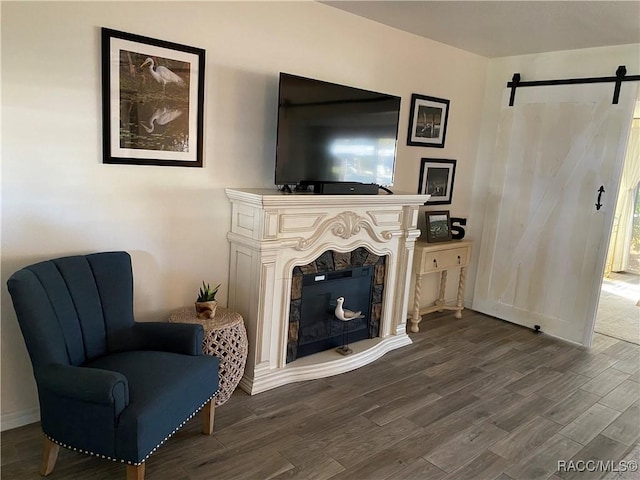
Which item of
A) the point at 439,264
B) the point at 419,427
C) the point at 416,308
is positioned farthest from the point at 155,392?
the point at 439,264

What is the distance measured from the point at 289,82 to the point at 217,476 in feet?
7.10

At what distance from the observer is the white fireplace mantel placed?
272 centimetres

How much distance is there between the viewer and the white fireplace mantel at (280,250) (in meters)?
2.72

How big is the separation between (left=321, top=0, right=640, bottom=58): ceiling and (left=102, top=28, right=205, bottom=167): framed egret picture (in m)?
1.17

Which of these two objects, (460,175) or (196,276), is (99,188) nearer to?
(196,276)

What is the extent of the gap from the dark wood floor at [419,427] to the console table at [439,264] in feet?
1.81

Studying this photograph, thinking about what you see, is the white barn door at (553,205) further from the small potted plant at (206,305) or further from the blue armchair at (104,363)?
the blue armchair at (104,363)

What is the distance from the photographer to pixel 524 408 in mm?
2871

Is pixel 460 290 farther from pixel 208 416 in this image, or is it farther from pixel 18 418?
pixel 18 418

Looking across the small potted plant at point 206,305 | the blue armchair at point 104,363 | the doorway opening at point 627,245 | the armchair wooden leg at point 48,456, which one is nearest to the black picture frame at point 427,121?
the small potted plant at point 206,305

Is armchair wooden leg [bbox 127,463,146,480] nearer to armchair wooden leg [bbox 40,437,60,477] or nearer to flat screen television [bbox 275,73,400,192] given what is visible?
armchair wooden leg [bbox 40,437,60,477]

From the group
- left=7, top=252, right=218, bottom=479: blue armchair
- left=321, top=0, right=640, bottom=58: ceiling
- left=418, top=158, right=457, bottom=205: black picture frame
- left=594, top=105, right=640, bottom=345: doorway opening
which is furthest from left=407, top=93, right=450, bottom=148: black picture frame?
left=594, top=105, right=640, bottom=345: doorway opening

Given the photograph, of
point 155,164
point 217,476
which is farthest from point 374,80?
point 217,476

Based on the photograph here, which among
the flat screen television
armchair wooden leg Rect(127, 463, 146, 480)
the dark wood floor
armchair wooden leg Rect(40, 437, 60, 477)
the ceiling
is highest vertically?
the ceiling
